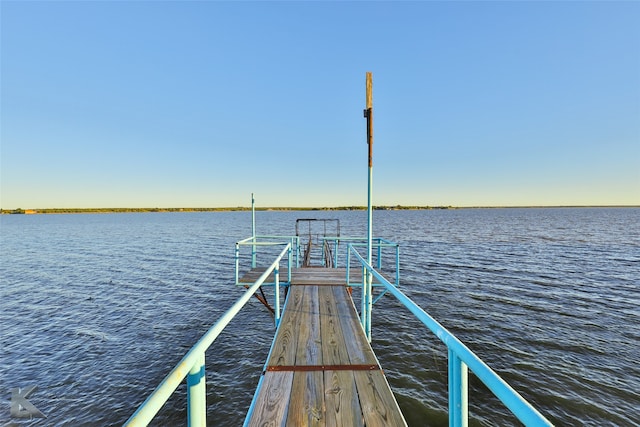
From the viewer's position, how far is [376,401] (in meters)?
3.01

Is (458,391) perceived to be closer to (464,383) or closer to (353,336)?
(464,383)

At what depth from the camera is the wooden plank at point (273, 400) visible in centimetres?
274

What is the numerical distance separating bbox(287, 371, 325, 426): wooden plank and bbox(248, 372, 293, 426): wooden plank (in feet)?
0.22

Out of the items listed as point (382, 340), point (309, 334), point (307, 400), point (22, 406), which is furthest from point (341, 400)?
point (22, 406)

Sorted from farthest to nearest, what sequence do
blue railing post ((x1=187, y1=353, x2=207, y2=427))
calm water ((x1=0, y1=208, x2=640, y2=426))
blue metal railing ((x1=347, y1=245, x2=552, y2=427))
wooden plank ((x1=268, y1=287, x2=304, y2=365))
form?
calm water ((x1=0, y1=208, x2=640, y2=426)), wooden plank ((x1=268, y1=287, x2=304, y2=365)), blue railing post ((x1=187, y1=353, x2=207, y2=427)), blue metal railing ((x1=347, y1=245, x2=552, y2=427))

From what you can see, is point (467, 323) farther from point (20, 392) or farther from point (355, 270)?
point (20, 392)

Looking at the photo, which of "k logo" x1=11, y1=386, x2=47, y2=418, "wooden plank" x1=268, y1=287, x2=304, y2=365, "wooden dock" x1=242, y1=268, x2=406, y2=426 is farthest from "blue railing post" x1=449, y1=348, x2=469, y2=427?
"k logo" x1=11, y1=386, x2=47, y2=418

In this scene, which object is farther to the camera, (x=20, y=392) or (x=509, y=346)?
(x=509, y=346)

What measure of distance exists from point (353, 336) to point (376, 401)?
1.65m

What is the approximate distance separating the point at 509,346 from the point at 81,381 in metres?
11.4

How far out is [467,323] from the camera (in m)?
9.83

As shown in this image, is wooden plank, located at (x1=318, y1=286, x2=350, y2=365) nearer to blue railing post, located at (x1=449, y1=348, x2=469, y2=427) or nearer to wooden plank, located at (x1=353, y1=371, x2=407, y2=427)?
wooden plank, located at (x1=353, y1=371, x2=407, y2=427)

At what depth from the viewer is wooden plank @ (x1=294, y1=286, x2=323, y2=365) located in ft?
12.9

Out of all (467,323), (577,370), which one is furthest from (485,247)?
(577,370)
